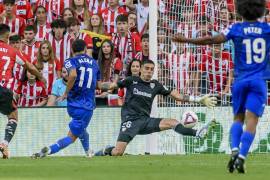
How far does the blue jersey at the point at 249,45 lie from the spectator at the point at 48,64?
896cm

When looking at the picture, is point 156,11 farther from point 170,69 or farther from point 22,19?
point 22,19

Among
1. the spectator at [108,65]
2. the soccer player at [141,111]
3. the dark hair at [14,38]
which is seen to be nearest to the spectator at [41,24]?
the dark hair at [14,38]

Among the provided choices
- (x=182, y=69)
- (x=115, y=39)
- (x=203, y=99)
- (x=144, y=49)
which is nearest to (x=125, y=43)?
(x=115, y=39)

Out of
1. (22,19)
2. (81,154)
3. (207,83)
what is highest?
(22,19)

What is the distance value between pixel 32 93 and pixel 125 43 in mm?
2225

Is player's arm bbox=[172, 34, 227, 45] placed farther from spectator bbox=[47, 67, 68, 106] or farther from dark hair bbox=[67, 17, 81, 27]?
dark hair bbox=[67, 17, 81, 27]

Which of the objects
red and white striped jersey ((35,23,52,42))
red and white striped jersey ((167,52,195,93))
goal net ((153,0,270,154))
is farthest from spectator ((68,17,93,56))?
red and white striped jersey ((167,52,195,93))

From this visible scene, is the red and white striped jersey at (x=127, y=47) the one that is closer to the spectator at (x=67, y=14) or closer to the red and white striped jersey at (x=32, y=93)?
the spectator at (x=67, y=14)

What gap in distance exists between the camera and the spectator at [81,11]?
20953 mm

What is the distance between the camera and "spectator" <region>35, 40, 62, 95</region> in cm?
1991

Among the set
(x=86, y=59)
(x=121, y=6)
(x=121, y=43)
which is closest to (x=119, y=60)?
(x=121, y=43)

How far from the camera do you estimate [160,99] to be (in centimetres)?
1925

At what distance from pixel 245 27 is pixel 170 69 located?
319 inches

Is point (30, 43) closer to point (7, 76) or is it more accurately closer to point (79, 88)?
point (7, 76)
